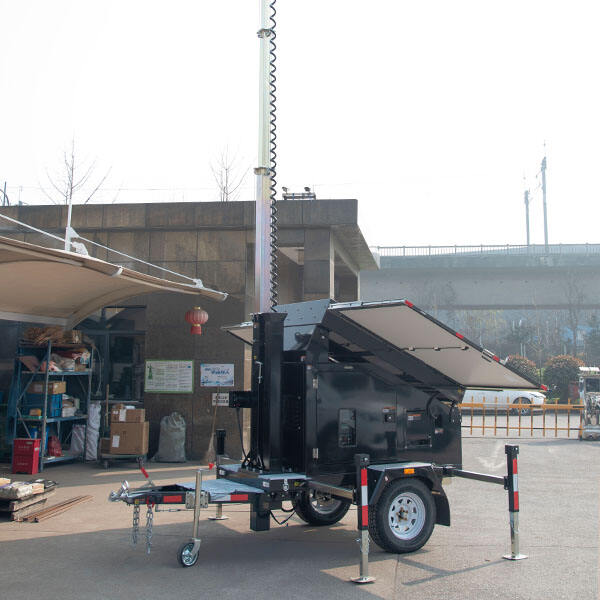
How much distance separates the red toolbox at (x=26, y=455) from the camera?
12250mm

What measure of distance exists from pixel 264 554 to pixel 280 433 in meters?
1.32

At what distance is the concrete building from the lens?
46.6 feet

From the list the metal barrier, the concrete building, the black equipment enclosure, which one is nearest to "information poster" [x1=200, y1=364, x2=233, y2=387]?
the concrete building

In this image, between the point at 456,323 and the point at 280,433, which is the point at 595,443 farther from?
the point at 456,323

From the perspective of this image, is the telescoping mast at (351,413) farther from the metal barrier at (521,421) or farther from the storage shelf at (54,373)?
the metal barrier at (521,421)

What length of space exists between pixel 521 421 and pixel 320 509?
68.6 feet

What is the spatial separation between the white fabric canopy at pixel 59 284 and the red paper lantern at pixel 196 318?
113cm

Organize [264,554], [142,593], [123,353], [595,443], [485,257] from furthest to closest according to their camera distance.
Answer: [485,257] < [595,443] < [123,353] < [264,554] < [142,593]

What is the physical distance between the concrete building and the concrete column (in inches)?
0.9

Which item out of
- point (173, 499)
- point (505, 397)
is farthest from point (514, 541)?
point (505, 397)

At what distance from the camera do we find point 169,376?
14328 mm

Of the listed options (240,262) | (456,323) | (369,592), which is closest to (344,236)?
(240,262)

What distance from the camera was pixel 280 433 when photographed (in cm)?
734

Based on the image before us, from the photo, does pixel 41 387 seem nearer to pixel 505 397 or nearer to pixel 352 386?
pixel 352 386
